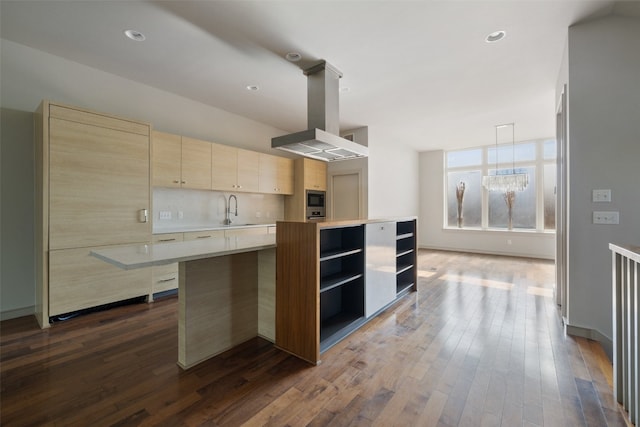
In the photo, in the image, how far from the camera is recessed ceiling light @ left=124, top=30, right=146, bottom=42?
8.44 feet

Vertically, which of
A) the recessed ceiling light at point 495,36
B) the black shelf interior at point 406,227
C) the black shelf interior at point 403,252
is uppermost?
the recessed ceiling light at point 495,36

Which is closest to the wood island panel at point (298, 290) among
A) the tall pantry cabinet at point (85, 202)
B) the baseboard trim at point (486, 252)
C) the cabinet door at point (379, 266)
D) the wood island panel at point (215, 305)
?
the wood island panel at point (215, 305)

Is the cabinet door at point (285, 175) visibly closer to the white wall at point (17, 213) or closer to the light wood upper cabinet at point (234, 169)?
the light wood upper cabinet at point (234, 169)

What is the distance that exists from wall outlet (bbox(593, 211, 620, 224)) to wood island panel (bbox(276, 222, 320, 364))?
2.55 m

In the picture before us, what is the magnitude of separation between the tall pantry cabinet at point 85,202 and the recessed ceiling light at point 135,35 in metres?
0.88

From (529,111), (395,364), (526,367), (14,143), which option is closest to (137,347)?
(395,364)

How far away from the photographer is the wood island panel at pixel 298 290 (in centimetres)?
207

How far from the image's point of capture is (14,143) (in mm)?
2826

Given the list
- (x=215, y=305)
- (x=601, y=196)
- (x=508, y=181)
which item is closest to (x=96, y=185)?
(x=215, y=305)

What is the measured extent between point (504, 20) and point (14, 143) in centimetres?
504

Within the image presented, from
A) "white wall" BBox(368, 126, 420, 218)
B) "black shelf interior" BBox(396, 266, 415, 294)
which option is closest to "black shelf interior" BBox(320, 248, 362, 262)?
"black shelf interior" BBox(396, 266, 415, 294)

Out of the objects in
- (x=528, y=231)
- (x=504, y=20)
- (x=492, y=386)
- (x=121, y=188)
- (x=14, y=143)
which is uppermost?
(x=504, y=20)

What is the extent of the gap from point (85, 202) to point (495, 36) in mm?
4535

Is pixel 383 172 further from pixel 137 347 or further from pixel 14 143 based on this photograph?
pixel 14 143
